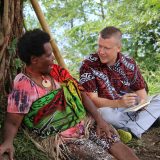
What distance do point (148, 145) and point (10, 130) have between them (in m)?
1.46

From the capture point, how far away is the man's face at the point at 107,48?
3.44 meters

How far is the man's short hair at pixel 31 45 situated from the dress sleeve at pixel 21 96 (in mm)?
158

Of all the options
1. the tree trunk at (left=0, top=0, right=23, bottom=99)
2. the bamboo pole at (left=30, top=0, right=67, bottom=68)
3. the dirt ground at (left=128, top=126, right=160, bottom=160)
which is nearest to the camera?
the tree trunk at (left=0, top=0, right=23, bottom=99)

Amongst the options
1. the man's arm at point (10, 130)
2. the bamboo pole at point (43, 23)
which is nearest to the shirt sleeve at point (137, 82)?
the bamboo pole at point (43, 23)

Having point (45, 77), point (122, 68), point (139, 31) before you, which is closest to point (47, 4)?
point (139, 31)

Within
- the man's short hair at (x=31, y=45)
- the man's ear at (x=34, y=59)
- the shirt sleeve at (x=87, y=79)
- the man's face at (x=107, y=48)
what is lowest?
the shirt sleeve at (x=87, y=79)

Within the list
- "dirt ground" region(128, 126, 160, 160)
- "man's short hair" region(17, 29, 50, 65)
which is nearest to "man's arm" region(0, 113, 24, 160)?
"man's short hair" region(17, 29, 50, 65)

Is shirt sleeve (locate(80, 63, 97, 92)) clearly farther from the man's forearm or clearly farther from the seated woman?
the seated woman

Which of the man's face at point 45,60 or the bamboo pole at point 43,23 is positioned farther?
the bamboo pole at point 43,23

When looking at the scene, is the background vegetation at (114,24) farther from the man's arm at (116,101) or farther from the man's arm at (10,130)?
the man's arm at (10,130)

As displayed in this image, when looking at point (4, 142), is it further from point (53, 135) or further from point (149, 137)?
point (149, 137)

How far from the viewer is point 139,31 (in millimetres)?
8109

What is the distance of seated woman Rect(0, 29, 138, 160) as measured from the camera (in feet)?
8.75

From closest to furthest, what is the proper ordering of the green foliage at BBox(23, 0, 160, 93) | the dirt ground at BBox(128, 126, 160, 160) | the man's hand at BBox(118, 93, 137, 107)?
the man's hand at BBox(118, 93, 137, 107) < the dirt ground at BBox(128, 126, 160, 160) < the green foliage at BBox(23, 0, 160, 93)
